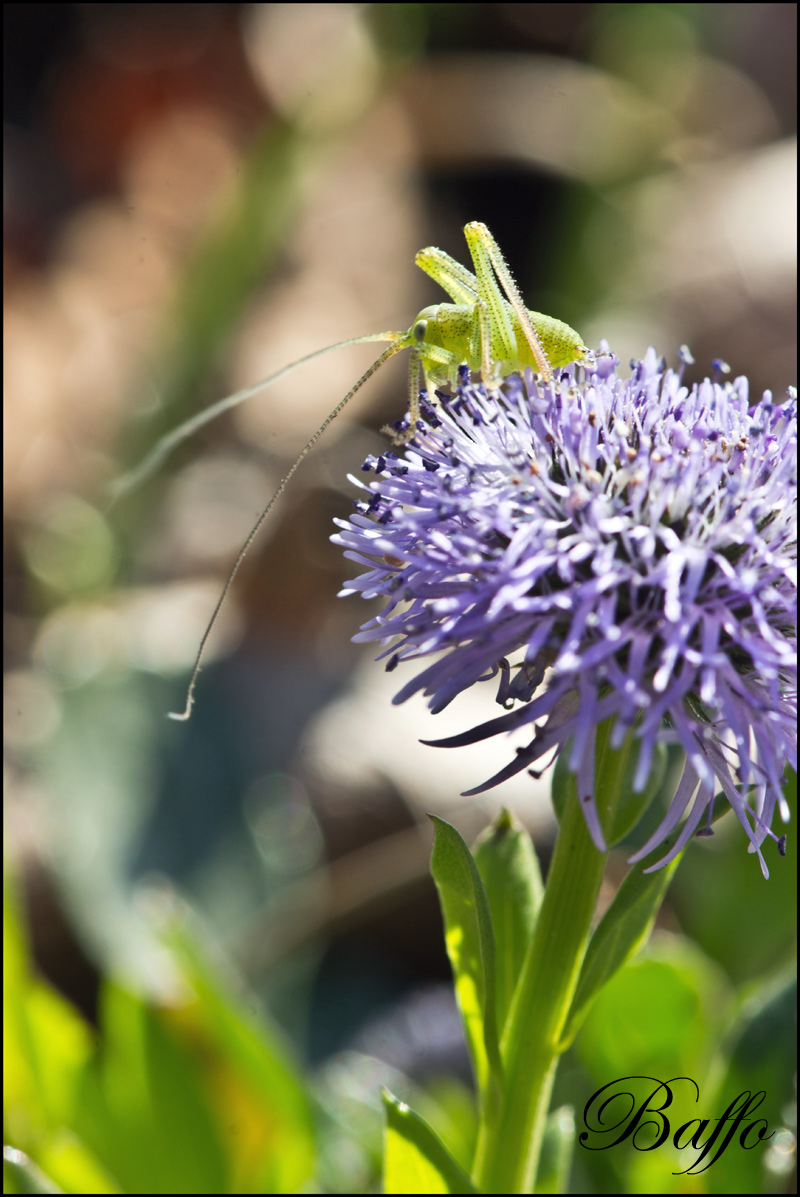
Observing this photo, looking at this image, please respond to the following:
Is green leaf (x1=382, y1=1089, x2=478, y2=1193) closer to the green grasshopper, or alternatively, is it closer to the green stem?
the green stem

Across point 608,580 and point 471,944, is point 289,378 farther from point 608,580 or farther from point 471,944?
point 608,580

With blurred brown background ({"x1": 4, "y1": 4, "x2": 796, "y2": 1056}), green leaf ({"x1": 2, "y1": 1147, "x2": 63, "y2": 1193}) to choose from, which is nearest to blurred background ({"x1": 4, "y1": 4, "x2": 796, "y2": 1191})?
blurred brown background ({"x1": 4, "y1": 4, "x2": 796, "y2": 1056})

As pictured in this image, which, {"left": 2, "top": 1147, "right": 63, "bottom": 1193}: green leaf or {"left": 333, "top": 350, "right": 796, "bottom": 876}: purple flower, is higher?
{"left": 333, "top": 350, "right": 796, "bottom": 876}: purple flower

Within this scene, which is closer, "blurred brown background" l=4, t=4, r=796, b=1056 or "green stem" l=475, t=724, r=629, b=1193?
"green stem" l=475, t=724, r=629, b=1193

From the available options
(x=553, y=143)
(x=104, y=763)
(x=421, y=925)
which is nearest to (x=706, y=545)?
(x=421, y=925)

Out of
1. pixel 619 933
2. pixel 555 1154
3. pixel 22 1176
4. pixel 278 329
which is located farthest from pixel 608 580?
pixel 278 329

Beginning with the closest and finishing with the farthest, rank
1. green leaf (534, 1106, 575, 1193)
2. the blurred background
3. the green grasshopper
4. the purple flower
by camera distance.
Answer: the purple flower → the green grasshopper → green leaf (534, 1106, 575, 1193) → the blurred background

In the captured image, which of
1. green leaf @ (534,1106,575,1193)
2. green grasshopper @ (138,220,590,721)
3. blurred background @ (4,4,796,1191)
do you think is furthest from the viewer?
blurred background @ (4,4,796,1191)

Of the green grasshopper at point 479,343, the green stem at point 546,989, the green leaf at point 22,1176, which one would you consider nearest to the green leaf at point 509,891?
the green stem at point 546,989
